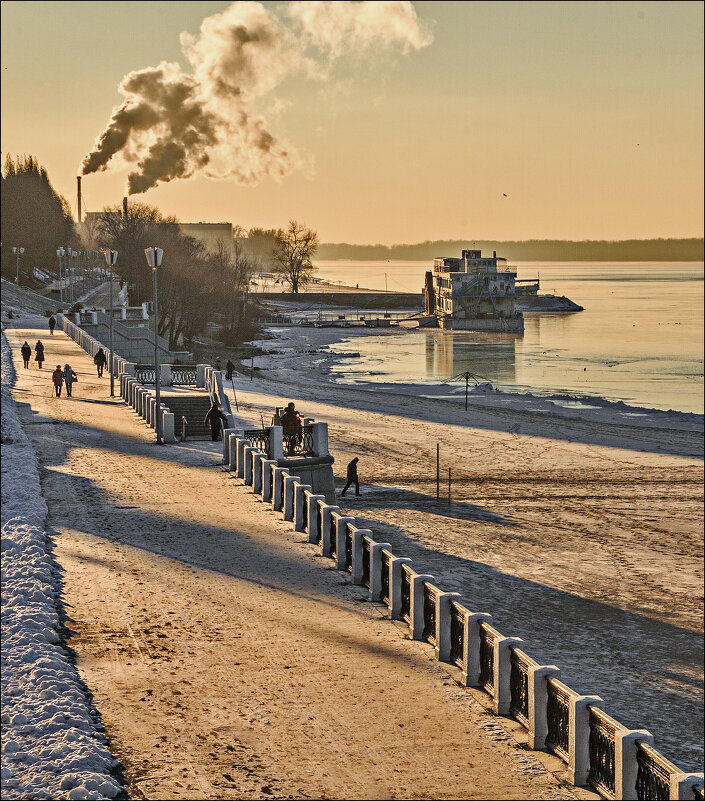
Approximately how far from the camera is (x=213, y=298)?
93375mm

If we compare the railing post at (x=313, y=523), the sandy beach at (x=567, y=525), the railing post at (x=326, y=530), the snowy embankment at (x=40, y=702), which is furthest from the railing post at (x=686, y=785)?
the railing post at (x=313, y=523)

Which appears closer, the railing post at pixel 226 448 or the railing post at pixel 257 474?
the railing post at pixel 257 474

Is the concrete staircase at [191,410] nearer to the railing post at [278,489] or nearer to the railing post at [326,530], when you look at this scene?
the railing post at [278,489]

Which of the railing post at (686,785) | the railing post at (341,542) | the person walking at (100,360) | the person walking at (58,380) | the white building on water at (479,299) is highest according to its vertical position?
the white building on water at (479,299)

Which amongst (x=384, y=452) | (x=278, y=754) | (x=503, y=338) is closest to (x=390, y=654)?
(x=278, y=754)

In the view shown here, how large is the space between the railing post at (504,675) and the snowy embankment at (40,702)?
165 inches

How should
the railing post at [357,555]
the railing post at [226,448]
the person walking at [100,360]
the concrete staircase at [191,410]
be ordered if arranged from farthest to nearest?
1. the person walking at [100,360]
2. the concrete staircase at [191,410]
3. the railing post at [226,448]
4. the railing post at [357,555]

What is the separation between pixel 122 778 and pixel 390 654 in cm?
449

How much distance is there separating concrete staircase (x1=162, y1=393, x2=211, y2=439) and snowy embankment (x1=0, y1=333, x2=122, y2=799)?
49.1ft

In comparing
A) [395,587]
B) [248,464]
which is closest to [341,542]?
[395,587]

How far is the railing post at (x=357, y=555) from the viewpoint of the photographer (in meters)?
17.4

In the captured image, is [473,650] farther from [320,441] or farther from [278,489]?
[320,441]

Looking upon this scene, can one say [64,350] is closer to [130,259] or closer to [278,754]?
[130,259]

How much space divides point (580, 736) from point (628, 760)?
2.60 feet
